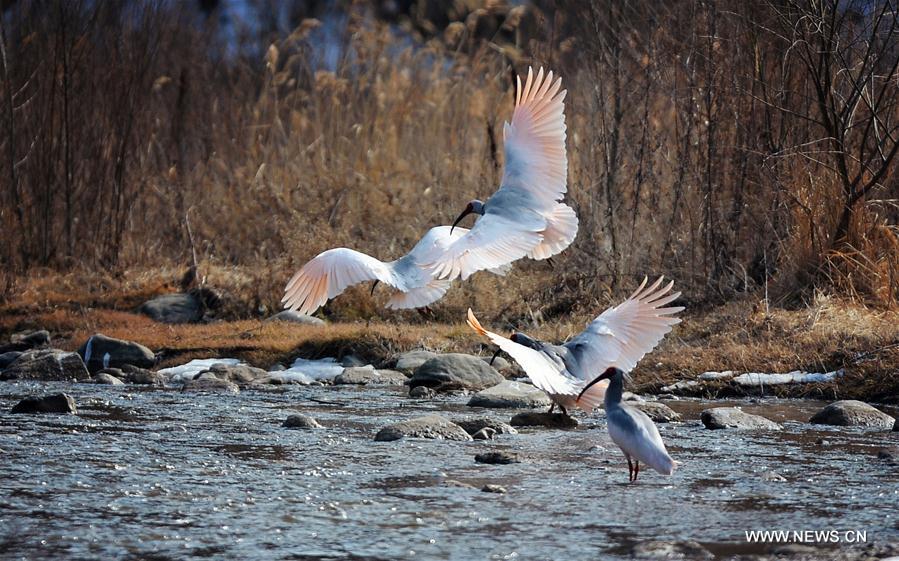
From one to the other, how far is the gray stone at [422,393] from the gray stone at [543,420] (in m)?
1.57

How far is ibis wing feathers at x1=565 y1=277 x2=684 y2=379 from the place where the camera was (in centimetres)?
639

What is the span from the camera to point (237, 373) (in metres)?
9.35

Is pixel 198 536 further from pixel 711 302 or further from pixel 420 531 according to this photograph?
pixel 711 302

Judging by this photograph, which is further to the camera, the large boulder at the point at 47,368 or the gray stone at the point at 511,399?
the large boulder at the point at 47,368

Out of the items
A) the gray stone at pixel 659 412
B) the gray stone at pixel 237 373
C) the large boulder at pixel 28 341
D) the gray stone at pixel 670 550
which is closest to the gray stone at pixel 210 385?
the gray stone at pixel 237 373

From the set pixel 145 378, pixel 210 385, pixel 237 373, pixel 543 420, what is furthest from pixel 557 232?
pixel 145 378

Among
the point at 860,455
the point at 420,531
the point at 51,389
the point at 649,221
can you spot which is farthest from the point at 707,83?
the point at 420,531

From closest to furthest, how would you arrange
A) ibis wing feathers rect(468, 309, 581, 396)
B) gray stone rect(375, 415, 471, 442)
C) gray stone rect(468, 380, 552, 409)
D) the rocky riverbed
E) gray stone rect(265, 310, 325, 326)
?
the rocky riverbed → ibis wing feathers rect(468, 309, 581, 396) → gray stone rect(375, 415, 471, 442) → gray stone rect(468, 380, 552, 409) → gray stone rect(265, 310, 325, 326)

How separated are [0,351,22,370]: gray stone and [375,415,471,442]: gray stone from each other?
4916 millimetres

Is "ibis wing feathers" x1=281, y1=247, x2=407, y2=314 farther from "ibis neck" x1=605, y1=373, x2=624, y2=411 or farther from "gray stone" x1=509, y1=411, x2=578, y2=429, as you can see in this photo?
"ibis neck" x1=605, y1=373, x2=624, y2=411

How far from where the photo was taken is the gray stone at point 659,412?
7.11m

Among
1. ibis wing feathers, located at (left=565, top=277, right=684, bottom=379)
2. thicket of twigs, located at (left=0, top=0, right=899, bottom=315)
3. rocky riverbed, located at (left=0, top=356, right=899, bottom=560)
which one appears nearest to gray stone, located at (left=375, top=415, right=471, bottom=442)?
rocky riverbed, located at (left=0, top=356, right=899, bottom=560)

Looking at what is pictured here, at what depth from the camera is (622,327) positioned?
21.2 ft

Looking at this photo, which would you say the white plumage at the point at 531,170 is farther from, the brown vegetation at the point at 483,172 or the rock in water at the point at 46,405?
the rock in water at the point at 46,405
